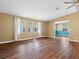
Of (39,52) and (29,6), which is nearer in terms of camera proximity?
(39,52)

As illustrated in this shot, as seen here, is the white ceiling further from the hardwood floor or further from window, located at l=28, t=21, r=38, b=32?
window, located at l=28, t=21, r=38, b=32

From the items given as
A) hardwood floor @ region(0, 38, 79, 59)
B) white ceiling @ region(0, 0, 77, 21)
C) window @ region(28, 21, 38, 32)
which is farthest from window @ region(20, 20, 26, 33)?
hardwood floor @ region(0, 38, 79, 59)

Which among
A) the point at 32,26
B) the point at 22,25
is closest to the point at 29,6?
the point at 22,25

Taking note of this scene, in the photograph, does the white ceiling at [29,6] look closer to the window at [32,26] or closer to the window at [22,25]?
the window at [22,25]

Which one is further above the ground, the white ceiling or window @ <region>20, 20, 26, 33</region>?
the white ceiling

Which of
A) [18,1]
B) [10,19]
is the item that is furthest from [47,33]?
[18,1]

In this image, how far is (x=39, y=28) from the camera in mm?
8992

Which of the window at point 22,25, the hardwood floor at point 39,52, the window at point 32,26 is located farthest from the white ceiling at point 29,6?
the window at point 32,26

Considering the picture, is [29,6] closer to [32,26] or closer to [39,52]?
[39,52]

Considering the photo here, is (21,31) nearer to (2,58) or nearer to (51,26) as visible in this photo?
(51,26)

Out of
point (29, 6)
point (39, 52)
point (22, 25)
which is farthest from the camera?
point (22, 25)

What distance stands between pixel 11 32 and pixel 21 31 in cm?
111

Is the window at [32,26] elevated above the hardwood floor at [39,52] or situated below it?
above

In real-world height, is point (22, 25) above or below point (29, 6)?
below
